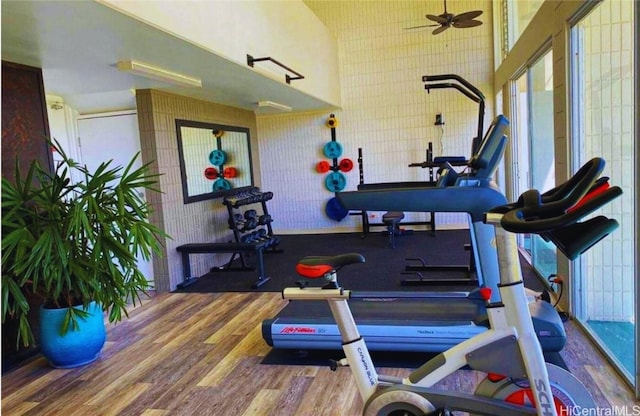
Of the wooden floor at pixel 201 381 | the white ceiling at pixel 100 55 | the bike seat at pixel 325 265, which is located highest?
the white ceiling at pixel 100 55

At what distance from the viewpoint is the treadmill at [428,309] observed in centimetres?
213

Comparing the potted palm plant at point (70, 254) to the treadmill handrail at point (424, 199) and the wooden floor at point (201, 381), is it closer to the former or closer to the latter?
the wooden floor at point (201, 381)

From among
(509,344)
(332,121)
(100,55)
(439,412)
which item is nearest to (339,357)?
(439,412)

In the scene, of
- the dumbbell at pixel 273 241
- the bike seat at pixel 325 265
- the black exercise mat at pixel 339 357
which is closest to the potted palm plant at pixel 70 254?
the black exercise mat at pixel 339 357

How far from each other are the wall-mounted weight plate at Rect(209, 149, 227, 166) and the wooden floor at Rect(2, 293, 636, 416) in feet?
9.20

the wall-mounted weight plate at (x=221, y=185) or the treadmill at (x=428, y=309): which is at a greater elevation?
the wall-mounted weight plate at (x=221, y=185)

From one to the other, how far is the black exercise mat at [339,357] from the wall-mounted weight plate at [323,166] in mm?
4806

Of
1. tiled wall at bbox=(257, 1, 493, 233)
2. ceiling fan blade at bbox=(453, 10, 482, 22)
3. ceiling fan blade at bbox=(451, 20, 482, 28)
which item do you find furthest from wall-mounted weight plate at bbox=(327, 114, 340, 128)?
ceiling fan blade at bbox=(453, 10, 482, 22)

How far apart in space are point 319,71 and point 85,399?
4875 millimetres

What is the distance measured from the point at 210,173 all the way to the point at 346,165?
8.35ft

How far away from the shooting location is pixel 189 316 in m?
3.92

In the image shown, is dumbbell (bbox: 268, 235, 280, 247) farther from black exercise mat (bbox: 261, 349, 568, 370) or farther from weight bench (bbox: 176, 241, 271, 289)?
black exercise mat (bbox: 261, 349, 568, 370)

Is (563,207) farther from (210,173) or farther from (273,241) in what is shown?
(210,173)

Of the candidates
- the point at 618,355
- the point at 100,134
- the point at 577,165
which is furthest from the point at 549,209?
the point at 100,134
